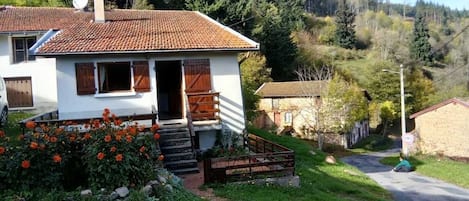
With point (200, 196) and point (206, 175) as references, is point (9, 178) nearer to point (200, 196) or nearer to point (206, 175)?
point (200, 196)

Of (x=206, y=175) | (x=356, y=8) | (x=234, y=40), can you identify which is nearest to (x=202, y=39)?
(x=234, y=40)


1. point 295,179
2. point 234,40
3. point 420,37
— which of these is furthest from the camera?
point 420,37

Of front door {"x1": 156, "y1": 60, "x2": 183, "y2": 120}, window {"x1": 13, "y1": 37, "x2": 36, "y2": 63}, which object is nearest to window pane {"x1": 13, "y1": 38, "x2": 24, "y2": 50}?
window {"x1": 13, "y1": 37, "x2": 36, "y2": 63}

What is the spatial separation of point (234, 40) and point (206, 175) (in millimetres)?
6112

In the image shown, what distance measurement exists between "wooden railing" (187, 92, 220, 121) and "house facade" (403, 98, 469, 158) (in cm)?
2050

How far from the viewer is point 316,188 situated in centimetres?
1323

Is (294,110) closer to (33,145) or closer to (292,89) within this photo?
(292,89)

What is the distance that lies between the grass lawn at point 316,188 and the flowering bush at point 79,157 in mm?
Result: 3070

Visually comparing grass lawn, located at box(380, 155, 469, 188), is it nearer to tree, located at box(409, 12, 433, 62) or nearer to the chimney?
the chimney

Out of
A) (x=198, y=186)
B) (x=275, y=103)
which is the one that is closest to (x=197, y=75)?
(x=198, y=186)

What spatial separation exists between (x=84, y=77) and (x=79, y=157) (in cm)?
717

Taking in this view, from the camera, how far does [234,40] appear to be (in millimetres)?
15852

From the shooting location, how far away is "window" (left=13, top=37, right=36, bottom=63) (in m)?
23.1

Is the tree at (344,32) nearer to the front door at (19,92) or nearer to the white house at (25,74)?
the white house at (25,74)
